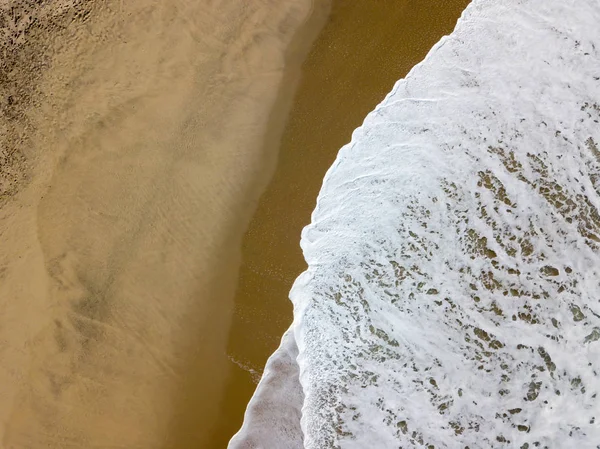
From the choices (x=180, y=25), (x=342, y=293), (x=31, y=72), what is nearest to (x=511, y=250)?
(x=342, y=293)

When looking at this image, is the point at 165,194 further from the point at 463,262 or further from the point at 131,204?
the point at 463,262

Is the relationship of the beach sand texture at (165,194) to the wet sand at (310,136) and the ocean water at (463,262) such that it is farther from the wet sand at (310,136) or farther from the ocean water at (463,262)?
the ocean water at (463,262)

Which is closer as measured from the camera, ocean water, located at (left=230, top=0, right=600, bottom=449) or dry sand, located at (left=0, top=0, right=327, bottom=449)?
ocean water, located at (left=230, top=0, right=600, bottom=449)

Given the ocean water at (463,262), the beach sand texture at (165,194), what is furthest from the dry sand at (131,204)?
the ocean water at (463,262)

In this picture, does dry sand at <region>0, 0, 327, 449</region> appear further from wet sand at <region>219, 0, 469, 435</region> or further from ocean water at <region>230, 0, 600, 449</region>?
ocean water at <region>230, 0, 600, 449</region>

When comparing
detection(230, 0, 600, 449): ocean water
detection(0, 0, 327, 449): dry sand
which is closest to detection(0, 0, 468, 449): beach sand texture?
detection(0, 0, 327, 449): dry sand

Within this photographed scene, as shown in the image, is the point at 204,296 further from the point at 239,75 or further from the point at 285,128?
the point at 239,75
